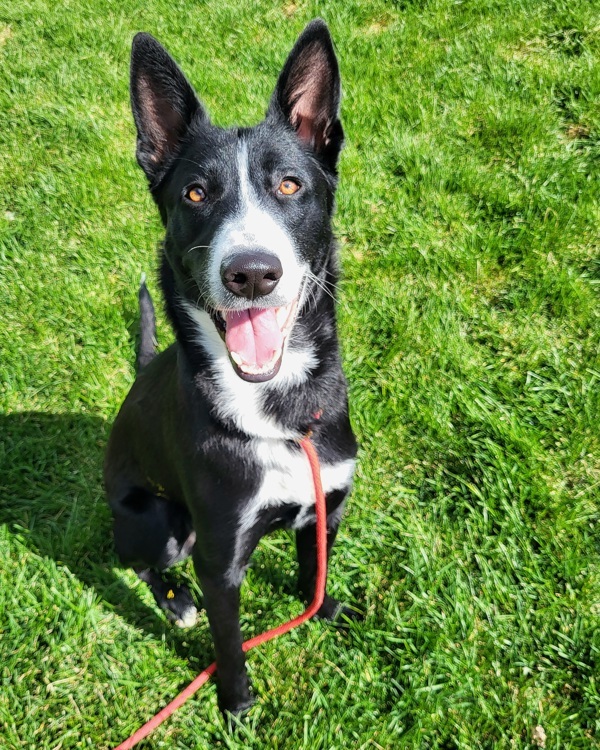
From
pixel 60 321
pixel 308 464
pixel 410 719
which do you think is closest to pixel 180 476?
pixel 308 464

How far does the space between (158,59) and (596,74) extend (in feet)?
11.6

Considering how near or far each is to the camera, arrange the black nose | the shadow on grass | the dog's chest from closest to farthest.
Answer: the black nose, the dog's chest, the shadow on grass

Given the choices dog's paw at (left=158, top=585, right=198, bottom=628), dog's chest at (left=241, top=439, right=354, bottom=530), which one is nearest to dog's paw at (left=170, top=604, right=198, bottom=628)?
dog's paw at (left=158, top=585, right=198, bottom=628)

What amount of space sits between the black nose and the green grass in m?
1.53

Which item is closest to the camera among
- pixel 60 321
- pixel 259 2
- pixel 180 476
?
pixel 180 476

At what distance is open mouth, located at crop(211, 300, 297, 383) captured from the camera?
2.05 metres

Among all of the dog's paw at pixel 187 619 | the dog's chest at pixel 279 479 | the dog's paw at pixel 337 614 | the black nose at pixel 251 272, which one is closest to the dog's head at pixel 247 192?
the black nose at pixel 251 272

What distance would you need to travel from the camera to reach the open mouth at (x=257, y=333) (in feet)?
6.73

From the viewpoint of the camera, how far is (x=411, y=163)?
430cm

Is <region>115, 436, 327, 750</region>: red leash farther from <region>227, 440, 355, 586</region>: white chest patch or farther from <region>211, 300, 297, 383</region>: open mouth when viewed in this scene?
<region>211, 300, 297, 383</region>: open mouth

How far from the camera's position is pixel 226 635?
7.54 feet

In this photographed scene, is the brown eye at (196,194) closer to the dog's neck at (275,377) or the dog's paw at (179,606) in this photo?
the dog's neck at (275,377)

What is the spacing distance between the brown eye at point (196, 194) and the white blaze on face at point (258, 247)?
6.8 inches

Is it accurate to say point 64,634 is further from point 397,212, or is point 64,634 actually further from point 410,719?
point 397,212
